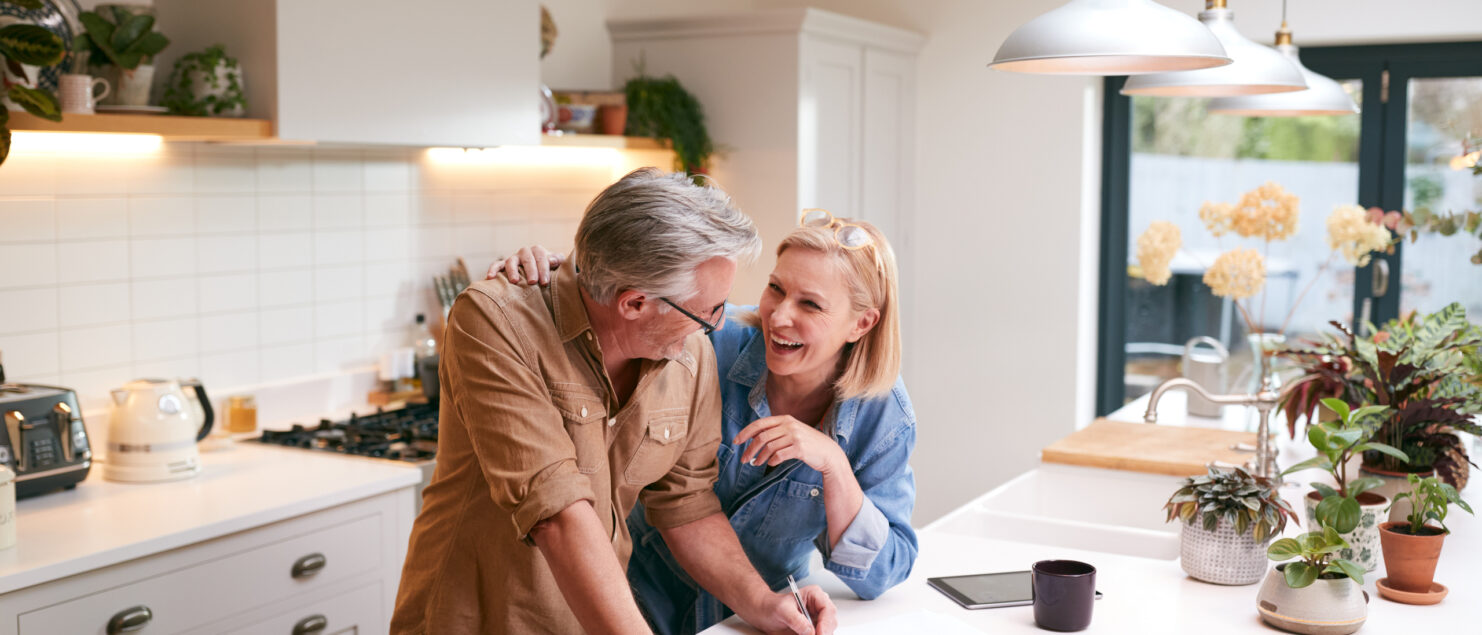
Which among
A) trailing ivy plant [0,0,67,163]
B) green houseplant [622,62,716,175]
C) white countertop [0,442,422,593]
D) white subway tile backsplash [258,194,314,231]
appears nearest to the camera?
white countertop [0,442,422,593]

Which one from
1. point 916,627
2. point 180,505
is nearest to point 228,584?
point 180,505

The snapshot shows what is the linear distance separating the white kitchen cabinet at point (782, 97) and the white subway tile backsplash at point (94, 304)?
1989mm

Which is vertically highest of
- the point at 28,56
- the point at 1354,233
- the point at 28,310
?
the point at 28,56

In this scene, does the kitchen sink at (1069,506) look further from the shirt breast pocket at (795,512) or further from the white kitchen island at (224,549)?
the white kitchen island at (224,549)

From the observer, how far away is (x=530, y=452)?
4.93 ft

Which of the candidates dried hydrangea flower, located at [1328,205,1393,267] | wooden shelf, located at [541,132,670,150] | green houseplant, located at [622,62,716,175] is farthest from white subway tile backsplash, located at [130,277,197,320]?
dried hydrangea flower, located at [1328,205,1393,267]

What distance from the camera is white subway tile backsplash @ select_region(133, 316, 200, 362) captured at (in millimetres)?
3025

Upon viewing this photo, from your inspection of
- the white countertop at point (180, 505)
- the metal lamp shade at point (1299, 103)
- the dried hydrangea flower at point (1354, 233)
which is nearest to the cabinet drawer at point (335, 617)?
the white countertop at point (180, 505)

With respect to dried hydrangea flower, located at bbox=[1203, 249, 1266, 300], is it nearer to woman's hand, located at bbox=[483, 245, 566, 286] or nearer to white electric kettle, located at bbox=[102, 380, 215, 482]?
woman's hand, located at bbox=[483, 245, 566, 286]

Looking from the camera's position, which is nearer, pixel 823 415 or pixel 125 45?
pixel 823 415

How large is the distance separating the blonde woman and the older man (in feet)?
0.36

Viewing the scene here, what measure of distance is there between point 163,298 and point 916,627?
2164 millimetres

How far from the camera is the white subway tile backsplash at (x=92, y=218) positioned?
2.84m

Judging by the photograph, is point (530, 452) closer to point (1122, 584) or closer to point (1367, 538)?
point (1122, 584)
